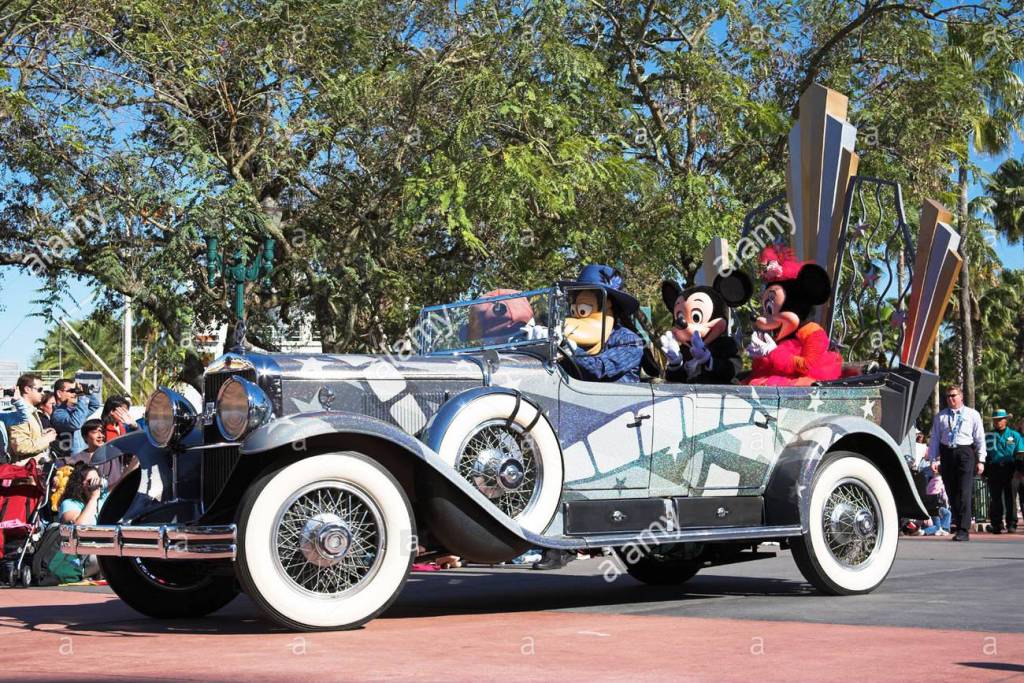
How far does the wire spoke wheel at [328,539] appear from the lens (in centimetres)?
641

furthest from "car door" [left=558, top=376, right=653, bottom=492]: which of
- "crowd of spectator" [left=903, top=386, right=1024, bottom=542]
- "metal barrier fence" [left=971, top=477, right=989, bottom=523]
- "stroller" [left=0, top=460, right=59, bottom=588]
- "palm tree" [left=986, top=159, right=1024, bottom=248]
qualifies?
"palm tree" [left=986, top=159, right=1024, bottom=248]

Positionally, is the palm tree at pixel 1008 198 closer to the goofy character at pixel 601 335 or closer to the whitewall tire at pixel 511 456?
the goofy character at pixel 601 335

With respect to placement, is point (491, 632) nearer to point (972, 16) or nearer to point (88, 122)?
point (88, 122)

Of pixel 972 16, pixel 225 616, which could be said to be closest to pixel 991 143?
pixel 972 16

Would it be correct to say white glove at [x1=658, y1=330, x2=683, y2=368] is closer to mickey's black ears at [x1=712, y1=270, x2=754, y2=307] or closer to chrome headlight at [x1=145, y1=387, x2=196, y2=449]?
mickey's black ears at [x1=712, y1=270, x2=754, y2=307]

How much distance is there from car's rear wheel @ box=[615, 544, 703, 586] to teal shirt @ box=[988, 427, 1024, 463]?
873 cm

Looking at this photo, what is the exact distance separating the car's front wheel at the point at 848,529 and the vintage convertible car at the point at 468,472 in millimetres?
14

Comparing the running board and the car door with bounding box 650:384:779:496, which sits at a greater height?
the car door with bounding box 650:384:779:496

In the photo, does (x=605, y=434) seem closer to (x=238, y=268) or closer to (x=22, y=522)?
(x=22, y=522)

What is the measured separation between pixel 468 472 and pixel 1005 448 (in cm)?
1197

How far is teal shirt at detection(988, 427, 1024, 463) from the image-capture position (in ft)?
55.4

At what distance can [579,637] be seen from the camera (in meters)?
6.39

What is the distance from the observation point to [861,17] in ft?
63.2

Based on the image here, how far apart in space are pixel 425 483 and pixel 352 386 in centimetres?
66
